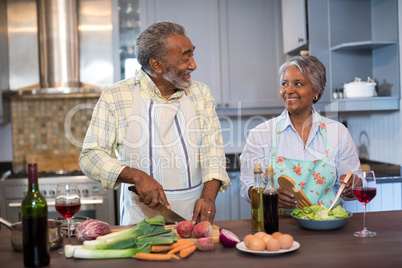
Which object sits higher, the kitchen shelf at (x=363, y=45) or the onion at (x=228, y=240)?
the kitchen shelf at (x=363, y=45)

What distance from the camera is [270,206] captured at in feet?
4.83

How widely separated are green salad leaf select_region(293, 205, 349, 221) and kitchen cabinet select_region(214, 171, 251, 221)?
1.95 m

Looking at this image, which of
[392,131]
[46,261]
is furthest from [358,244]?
[392,131]

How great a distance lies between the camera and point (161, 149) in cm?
202

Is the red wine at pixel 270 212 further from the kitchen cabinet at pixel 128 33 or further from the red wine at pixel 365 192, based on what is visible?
the kitchen cabinet at pixel 128 33

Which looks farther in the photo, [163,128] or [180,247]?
[163,128]

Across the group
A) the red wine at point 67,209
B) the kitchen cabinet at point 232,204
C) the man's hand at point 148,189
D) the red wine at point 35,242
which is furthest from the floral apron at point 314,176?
the kitchen cabinet at point 232,204

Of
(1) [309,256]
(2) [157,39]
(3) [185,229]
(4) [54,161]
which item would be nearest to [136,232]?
(3) [185,229]

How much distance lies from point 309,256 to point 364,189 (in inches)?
13.9

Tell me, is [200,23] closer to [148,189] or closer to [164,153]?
[164,153]

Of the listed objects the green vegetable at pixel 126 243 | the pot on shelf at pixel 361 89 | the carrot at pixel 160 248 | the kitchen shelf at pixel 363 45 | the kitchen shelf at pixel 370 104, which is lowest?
the carrot at pixel 160 248

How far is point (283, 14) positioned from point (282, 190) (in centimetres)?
235

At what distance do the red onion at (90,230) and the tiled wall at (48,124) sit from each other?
273 centimetres

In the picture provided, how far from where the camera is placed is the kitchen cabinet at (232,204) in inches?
140
